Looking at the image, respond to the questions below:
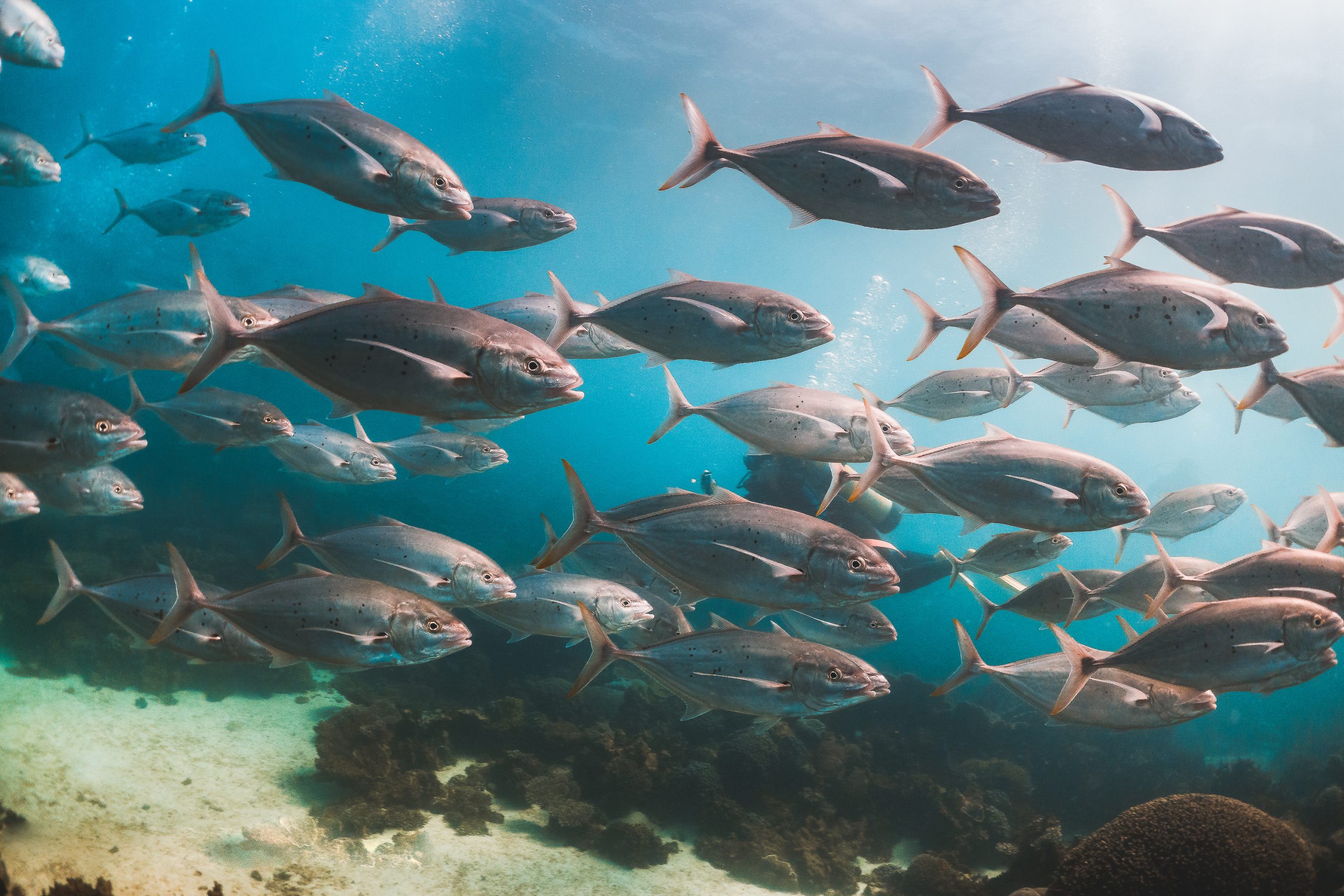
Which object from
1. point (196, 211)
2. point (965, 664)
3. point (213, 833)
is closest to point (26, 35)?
point (196, 211)

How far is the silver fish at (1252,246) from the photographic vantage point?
2941mm

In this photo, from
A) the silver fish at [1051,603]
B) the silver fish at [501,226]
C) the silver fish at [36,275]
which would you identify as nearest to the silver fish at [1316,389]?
the silver fish at [1051,603]

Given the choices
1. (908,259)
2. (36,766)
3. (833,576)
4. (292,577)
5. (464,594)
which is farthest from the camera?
(908,259)

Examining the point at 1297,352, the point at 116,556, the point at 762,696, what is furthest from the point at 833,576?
the point at 1297,352

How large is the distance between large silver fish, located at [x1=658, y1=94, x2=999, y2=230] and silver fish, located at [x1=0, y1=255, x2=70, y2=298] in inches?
398

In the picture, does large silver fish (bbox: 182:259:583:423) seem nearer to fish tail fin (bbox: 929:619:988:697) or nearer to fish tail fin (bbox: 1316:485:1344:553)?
fish tail fin (bbox: 929:619:988:697)

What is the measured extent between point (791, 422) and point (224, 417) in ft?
12.1

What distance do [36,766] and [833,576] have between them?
6257mm

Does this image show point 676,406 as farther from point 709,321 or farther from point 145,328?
point 145,328

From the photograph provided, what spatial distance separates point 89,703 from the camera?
696 centimetres

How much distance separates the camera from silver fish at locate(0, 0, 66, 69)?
15.1 ft

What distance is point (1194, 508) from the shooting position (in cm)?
583

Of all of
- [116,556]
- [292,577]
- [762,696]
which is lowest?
[116,556]

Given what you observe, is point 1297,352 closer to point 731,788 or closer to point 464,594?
point 731,788
